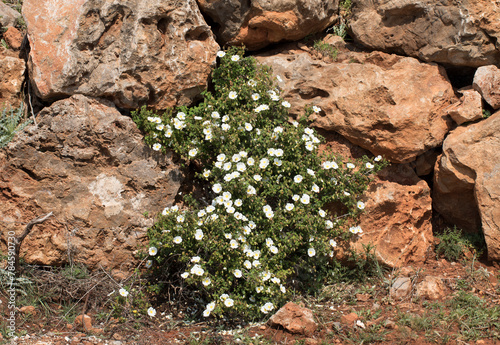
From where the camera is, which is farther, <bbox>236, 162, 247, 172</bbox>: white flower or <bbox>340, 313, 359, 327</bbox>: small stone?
<bbox>236, 162, 247, 172</bbox>: white flower

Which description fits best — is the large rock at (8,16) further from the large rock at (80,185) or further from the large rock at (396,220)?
the large rock at (396,220)

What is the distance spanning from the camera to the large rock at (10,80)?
480cm

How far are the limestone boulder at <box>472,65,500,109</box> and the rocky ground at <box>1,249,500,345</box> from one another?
5.49 feet

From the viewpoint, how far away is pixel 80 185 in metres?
4.39

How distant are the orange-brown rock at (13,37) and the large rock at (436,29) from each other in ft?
11.7

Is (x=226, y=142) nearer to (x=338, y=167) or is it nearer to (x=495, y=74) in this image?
(x=338, y=167)

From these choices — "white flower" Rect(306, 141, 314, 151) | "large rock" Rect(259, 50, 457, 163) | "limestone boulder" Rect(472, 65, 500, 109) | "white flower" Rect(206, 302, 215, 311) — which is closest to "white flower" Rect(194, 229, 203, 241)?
"white flower" Rect(206, 302, 215, 311)

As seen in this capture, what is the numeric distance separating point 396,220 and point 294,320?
1.60m

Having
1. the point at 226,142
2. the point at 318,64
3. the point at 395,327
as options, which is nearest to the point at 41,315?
the point at 226,142

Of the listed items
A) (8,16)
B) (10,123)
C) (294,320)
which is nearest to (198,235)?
(294,320)

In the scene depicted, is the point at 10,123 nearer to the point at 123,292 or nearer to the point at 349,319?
the point at 123,292

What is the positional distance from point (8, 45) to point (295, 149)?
10.4 feet

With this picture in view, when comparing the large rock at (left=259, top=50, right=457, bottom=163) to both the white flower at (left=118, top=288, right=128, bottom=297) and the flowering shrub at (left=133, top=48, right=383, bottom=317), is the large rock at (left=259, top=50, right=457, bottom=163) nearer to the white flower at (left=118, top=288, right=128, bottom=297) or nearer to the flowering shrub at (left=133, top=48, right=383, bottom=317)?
the flowering shrub at (left=133, top=48, right=383, bottom=317)

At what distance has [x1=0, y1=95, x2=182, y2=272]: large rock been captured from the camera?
429 cm
